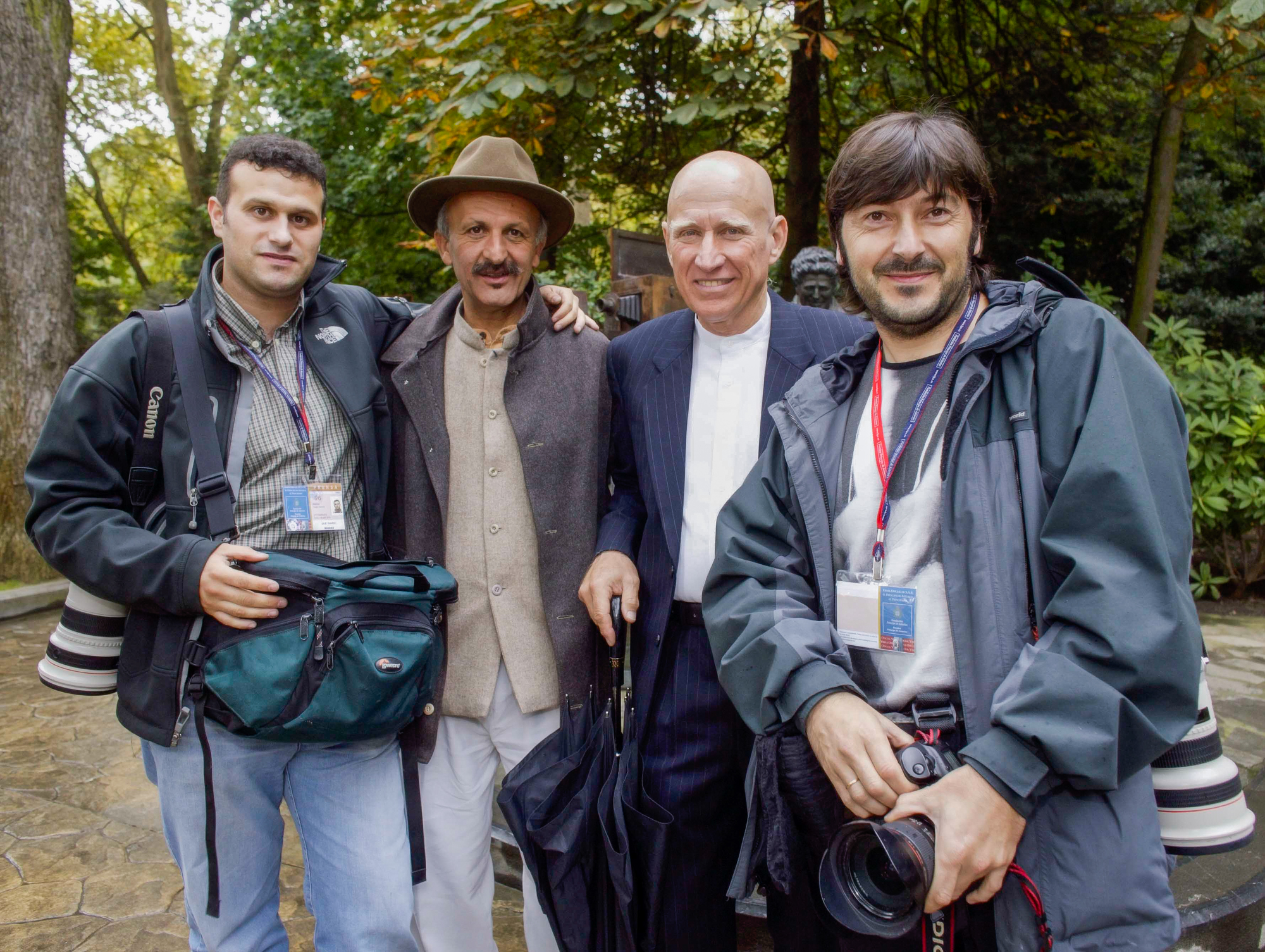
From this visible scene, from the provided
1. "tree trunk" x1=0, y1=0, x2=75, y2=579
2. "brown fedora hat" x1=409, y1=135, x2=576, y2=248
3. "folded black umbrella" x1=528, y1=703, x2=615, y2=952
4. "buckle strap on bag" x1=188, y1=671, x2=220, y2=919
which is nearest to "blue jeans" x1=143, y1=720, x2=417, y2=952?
"buckle strap on bag" x1=188, y1=671, x2=220, y2=919

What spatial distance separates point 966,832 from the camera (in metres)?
1.34

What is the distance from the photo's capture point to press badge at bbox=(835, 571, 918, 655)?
1.58 meters

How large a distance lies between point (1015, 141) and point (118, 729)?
9159 mm

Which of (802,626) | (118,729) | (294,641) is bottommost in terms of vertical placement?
(118,729)

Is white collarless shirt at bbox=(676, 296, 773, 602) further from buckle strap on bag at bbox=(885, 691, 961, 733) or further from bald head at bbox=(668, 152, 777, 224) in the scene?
buckle strap on bag at bbox=(885, 691, 961, 733)

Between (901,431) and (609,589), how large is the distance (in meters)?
0.87

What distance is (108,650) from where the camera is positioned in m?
2.09

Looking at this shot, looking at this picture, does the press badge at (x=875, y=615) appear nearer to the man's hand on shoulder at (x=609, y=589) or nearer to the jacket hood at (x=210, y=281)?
the man's hand on shoulder at (x=609, y=589)

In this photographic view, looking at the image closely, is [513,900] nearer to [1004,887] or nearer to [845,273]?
[1004,887]

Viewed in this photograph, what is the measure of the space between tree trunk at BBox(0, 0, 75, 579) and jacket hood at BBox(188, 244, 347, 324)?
6.15m

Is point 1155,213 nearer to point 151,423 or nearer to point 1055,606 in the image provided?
point 1055,606

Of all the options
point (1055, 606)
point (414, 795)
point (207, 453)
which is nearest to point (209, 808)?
point (414, 795)

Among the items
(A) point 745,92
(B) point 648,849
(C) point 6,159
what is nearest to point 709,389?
(B) point 648,849

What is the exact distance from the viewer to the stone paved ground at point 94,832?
3074mm
